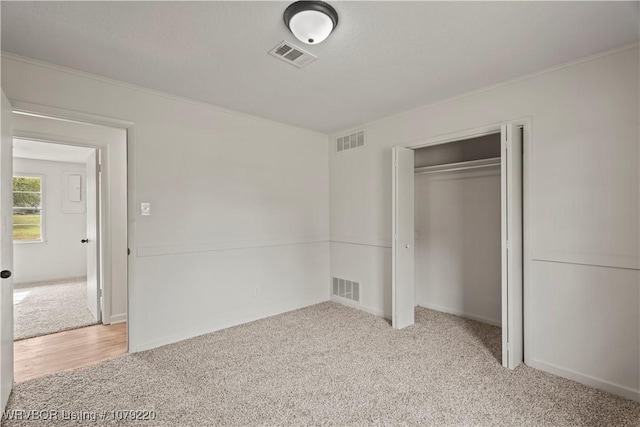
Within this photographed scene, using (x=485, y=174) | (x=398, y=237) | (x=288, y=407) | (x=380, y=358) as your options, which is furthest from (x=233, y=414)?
(x=485, y=174)

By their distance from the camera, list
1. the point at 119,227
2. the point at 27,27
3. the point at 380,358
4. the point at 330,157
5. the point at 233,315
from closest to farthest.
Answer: the point at 27,27, the point at 380,358, the point at 233,315, the point at 119,227, the point at 330,157

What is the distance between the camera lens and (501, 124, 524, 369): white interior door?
8.79 feet

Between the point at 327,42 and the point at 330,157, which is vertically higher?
the point at 327,42

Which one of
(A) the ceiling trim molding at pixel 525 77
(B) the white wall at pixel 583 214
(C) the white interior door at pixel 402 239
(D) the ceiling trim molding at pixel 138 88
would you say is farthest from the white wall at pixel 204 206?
(B) the white wall at pixel 583 214

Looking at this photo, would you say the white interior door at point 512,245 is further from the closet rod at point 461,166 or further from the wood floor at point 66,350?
the wood floor at point 66,350

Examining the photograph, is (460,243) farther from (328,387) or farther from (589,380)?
(328,387)

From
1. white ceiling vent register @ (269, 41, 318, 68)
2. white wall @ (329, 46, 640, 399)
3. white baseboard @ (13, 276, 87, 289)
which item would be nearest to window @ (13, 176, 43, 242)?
white baseboard @ (13, 276, 87, 289)

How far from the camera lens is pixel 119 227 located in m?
4.03

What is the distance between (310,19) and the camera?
1821mm

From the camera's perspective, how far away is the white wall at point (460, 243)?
3.69m

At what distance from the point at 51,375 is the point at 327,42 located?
340 centimetres

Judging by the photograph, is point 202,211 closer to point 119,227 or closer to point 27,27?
point 119,227

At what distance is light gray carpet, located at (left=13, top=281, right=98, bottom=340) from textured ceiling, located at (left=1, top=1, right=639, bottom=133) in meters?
2.98

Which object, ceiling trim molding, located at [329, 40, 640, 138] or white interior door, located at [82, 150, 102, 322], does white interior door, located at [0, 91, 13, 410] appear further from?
ceiling trim molding, located at [329, 40, 640, 138]
